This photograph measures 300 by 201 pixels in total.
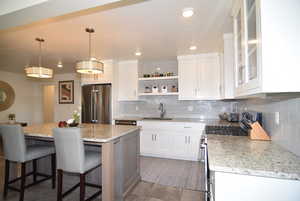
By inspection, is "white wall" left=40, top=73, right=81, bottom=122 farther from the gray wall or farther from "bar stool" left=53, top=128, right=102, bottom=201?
the gray wall

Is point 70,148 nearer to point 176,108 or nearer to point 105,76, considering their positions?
point 105,76

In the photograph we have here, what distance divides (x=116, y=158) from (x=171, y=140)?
1.83m

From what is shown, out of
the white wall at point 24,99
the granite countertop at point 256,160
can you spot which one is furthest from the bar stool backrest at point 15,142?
the white wall at point 24,99

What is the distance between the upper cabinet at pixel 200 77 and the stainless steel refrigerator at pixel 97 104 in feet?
6.18

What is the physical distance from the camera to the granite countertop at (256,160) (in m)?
0.92

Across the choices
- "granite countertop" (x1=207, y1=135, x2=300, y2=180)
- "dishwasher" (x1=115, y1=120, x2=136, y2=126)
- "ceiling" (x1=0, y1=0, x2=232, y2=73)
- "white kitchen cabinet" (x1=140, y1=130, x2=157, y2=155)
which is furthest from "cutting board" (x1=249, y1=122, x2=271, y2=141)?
"dishwasher" (x1=115, y1=120, x2=136, y2=126)

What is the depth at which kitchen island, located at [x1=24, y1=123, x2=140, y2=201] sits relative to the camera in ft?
5.83

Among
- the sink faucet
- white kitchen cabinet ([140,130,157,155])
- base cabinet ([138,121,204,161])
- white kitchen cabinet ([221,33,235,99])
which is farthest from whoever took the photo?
the sink faucet

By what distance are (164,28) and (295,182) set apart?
2.22 m

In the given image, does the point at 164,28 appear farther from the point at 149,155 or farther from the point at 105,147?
the point at 149,155

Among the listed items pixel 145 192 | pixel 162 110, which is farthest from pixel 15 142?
pixel 162 110

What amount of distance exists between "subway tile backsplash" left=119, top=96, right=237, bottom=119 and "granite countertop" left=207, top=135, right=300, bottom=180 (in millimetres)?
2447

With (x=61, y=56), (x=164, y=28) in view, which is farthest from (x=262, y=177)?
(x=61, y=56)

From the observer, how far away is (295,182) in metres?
0.91
